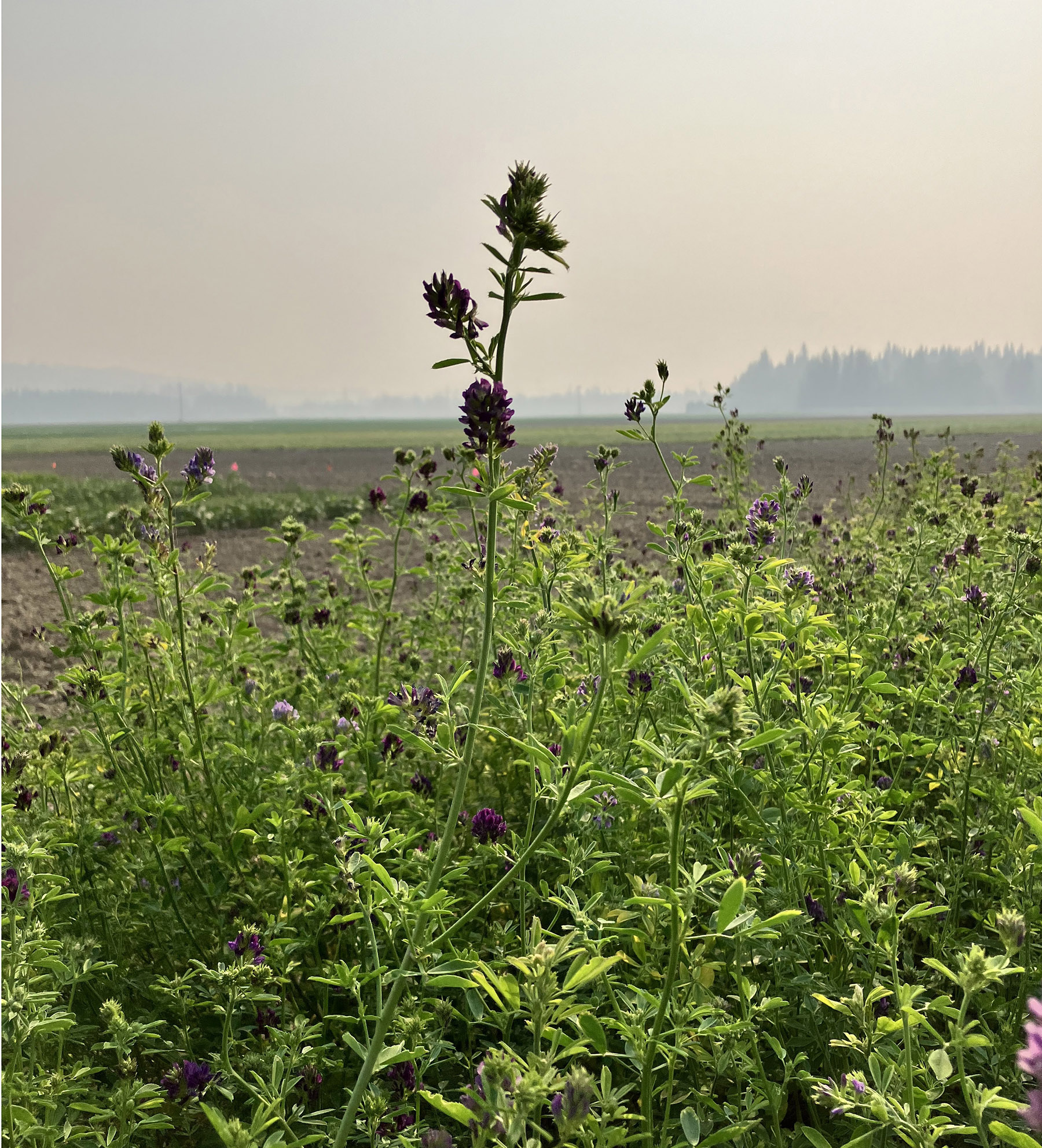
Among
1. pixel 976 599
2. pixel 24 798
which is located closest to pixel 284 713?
pixel 24 798

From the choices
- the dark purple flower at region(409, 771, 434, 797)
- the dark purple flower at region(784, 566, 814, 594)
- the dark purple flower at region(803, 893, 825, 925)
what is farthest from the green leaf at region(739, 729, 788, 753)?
the dark purple flower at region(409, 771, 434, 797)

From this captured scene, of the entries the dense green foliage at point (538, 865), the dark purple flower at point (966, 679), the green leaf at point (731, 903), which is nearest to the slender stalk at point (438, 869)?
the dense green foliage at point (538, 865)

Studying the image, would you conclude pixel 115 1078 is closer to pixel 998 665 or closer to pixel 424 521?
pixel 424 521

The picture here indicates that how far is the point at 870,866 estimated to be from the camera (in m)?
1.89

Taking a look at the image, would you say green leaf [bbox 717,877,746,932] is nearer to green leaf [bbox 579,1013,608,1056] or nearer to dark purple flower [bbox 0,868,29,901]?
green leaf [bbox 579,1013,608,1056]

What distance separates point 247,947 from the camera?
1961 millimetres

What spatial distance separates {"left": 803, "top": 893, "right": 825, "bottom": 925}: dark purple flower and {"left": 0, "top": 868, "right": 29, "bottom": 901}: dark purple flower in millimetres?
2171

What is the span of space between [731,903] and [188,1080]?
1.56 m

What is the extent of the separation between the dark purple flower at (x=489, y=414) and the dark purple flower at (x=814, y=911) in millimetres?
1588

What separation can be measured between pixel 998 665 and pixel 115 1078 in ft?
12.0

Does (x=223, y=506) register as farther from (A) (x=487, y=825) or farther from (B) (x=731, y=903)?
(B) (x=731, y=903)

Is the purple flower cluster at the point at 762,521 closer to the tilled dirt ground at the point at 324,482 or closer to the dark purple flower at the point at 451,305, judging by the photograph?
the tilled dirt ground at the point at 324,482

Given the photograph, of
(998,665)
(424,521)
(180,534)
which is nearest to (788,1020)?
(998,665)

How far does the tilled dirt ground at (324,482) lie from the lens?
795cm
